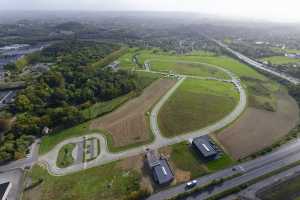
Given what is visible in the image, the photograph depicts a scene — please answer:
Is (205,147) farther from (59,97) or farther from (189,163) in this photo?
(59,97)

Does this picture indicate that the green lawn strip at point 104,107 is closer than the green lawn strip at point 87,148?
No

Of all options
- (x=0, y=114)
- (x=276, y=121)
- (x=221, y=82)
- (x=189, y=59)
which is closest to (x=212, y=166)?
(x=276, y=121)

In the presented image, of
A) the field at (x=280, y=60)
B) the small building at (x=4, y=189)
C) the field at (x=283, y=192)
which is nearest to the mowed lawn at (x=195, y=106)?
the field at (x=283, y=192)

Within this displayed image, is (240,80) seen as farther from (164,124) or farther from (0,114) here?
(0,114)

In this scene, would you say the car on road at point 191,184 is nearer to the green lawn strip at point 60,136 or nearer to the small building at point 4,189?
the green lawn strip at point 60,136

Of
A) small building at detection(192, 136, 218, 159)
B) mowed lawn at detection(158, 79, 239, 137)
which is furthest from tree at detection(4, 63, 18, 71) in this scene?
small building at detection(192, 136, 218, 159)

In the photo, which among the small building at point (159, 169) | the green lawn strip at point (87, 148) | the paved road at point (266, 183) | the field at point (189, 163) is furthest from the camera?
the green lawn strip at point (87, 148)

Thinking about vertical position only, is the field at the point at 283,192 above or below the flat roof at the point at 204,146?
below

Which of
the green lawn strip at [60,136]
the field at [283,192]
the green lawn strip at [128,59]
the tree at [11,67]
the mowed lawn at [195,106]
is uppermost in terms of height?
the green lawn strip at [128,59]
